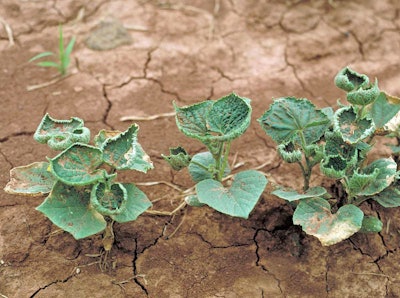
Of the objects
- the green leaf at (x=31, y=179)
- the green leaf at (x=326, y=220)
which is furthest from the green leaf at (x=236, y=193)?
the green leaf at (x=31, y=179)

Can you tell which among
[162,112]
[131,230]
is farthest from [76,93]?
[131,230]

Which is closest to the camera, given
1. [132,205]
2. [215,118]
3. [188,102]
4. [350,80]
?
[132,205]

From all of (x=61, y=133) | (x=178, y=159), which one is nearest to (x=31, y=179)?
(x=61, y=133)

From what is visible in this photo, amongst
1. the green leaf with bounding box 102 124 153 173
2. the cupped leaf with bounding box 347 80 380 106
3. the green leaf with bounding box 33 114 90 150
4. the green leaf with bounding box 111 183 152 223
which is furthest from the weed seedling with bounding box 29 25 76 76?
the cupped leaf with bounding box 347 80 380 106

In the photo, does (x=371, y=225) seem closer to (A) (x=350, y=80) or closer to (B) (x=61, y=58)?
(A) (x=350, y=80)

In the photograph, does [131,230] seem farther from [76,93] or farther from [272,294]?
[76,93]

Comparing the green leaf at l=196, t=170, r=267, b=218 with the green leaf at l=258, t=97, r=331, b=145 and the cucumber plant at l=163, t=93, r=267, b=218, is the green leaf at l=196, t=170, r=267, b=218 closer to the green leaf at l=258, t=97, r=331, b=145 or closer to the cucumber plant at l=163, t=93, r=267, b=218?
the cucumber plant at l=163, t=93, r=267, b=218
